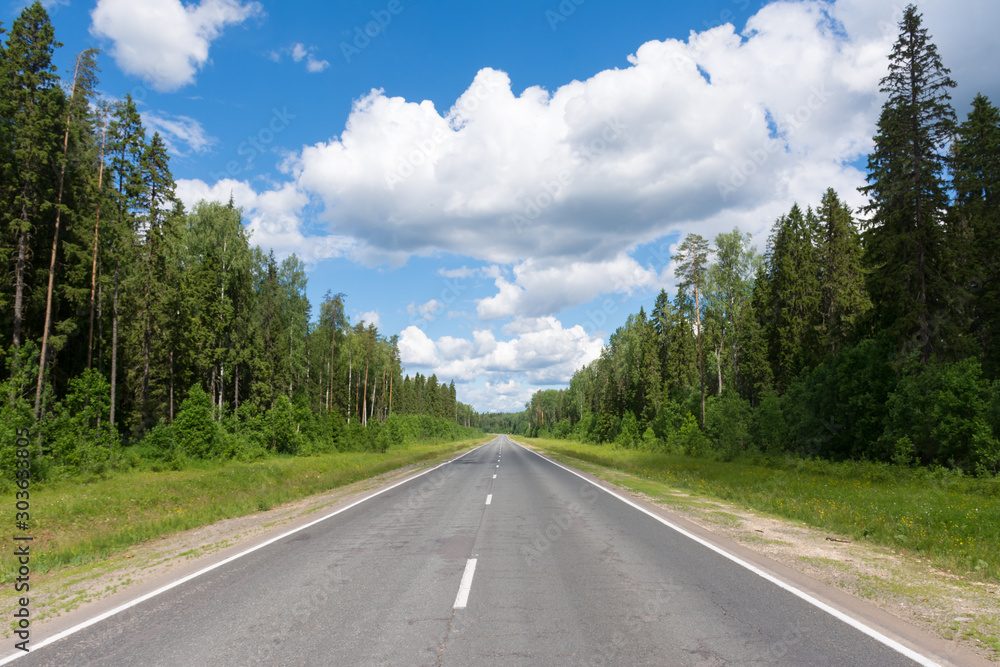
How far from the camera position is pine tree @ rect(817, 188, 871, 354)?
34.5 metres

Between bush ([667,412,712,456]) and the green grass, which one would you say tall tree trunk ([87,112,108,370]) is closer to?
the green grass

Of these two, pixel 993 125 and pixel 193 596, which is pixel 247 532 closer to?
pixel 193 596

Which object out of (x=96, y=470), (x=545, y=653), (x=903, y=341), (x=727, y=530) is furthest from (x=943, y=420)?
(x=96, y=470)

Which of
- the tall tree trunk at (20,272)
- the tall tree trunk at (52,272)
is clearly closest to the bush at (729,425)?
the tall tree trunk at (52,272)

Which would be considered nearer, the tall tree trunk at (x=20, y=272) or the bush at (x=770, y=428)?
the tall tree trunk at (x=20, y=272)

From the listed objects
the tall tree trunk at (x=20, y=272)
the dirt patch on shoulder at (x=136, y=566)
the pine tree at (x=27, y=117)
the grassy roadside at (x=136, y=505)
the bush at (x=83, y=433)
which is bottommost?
the grassy roadside at (x=136, y=505)

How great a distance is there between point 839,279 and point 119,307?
48.3m

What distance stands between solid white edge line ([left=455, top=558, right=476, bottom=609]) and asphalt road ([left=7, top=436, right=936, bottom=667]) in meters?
0.03

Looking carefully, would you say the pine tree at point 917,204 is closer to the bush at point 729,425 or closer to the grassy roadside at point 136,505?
the bush at point 729,425

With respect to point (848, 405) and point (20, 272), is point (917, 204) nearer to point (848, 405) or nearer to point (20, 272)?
point (848, 405)

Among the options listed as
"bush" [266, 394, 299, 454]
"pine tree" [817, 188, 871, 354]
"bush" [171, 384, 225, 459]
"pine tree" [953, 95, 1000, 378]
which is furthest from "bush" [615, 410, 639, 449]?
"bush" [171, 384, 225, 459]

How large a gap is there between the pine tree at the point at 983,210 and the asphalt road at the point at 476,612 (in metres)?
27.1

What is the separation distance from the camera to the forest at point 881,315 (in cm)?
Answer: 2169

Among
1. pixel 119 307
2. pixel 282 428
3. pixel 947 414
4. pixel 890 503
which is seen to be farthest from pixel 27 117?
pixel 947 414
